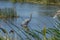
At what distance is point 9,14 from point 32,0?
59.2 ft

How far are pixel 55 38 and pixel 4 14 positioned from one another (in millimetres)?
14031

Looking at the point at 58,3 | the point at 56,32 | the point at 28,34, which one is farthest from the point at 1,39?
the point at 58,3

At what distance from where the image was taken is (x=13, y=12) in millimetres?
18188

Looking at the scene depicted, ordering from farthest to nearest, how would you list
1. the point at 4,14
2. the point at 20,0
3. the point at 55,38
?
the point at 20,0
the point at 4,14
the point at 55,38

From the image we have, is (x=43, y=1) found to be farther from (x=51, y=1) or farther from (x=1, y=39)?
(x=1, y=39)

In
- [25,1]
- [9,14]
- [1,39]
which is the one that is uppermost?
[1,39]

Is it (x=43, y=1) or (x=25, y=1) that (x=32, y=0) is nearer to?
(x=25, y=1)

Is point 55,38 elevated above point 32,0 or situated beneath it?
elevated above

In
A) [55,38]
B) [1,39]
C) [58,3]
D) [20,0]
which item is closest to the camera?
[55,38]

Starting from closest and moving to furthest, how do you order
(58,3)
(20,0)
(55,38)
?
1. (55,38)
2. (58,3)
3. (20,0)

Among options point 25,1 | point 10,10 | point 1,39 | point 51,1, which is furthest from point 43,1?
point 1,39

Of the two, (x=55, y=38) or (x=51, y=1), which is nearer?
(x=55, y=38)

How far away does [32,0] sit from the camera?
3588cm

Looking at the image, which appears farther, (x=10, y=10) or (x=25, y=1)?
(x=25, y=1)
